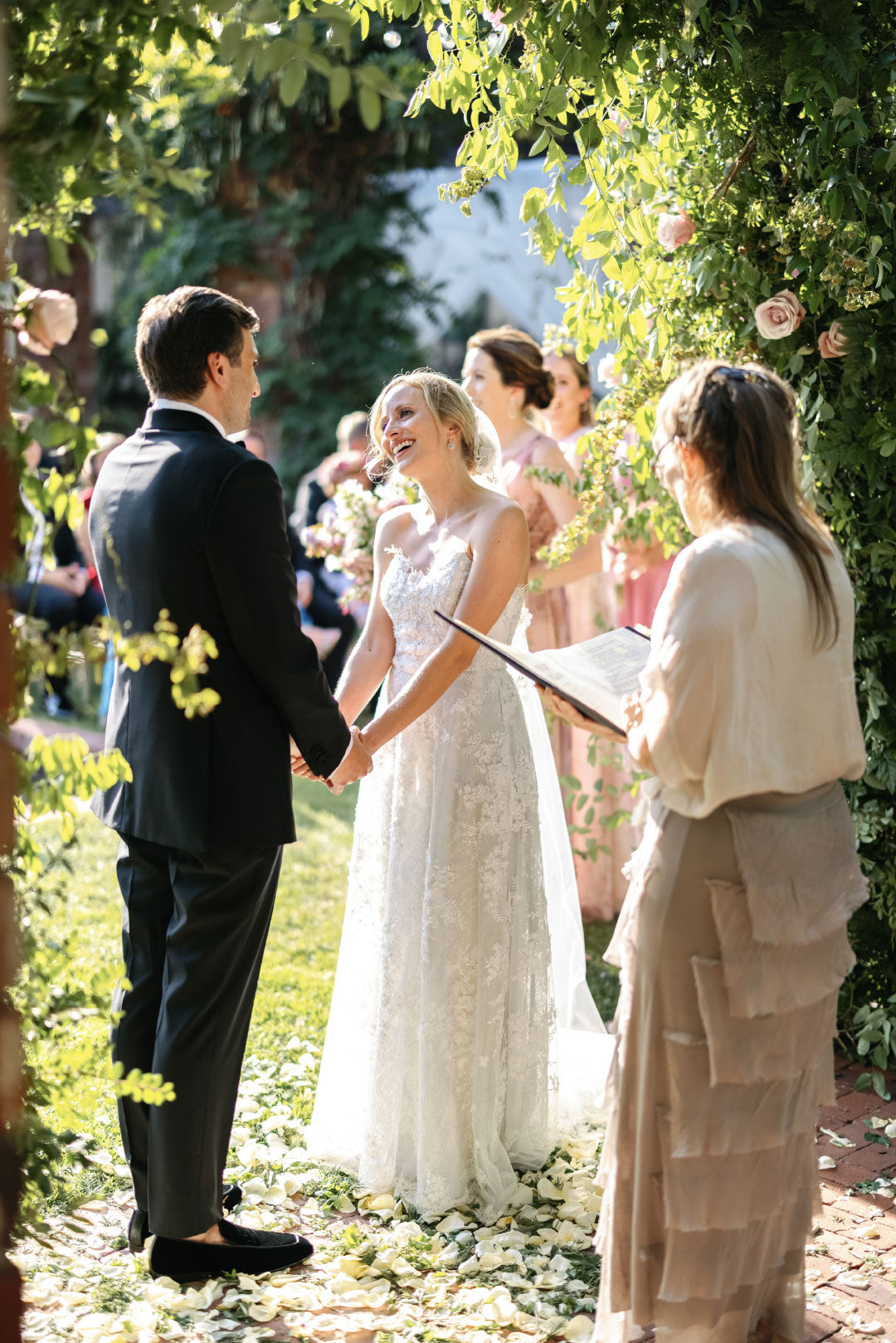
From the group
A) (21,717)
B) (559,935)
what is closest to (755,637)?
(21,717)

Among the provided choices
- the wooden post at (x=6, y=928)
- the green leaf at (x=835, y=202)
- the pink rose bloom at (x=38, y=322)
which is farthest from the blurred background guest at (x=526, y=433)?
the wooden post at (x=6, y=928)

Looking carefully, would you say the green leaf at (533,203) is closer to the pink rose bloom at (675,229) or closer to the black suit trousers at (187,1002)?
the pink rose bloom at (675,229)

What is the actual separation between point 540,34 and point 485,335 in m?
2.04

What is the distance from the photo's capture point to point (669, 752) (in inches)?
96.1

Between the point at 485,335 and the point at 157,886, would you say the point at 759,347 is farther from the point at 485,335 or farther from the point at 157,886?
the point at 157,886

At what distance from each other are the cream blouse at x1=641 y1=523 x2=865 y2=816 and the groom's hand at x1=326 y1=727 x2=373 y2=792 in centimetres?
114

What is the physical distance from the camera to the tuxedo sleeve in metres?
2.93

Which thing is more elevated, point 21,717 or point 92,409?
point 92,409

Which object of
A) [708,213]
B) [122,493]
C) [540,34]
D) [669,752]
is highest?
[540,34]

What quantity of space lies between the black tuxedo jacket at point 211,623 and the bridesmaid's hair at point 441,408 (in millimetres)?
813

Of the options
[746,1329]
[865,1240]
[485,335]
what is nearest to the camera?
[746,1329]

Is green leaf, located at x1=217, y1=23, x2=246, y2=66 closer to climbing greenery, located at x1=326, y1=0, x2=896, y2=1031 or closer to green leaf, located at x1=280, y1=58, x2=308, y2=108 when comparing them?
green leaf, located at x1=280, y1=58, x2=308, y2=108

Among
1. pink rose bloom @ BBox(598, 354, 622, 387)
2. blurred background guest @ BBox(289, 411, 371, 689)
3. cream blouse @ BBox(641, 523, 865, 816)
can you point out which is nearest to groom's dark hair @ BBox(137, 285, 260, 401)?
cream blouse @ BBox(641, 523, 865, 816)

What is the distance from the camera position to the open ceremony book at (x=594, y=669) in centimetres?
276
